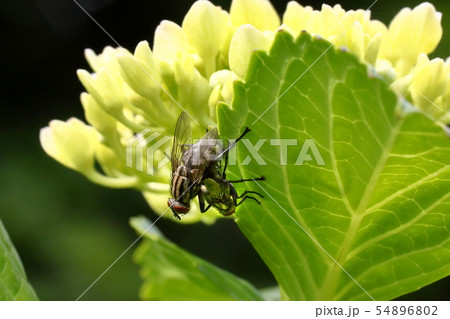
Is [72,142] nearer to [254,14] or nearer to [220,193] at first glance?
[220,193]

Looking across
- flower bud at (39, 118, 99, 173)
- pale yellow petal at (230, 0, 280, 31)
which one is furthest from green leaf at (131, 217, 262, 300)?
pale yellow petal at (230, 0, 280, 31)

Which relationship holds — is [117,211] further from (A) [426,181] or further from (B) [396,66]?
(A) [426,181]

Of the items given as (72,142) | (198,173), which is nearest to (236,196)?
(198,173)

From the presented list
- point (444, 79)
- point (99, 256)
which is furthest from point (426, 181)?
point (99, 256)

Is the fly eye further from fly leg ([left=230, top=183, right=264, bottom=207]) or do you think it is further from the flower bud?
the flower bud
